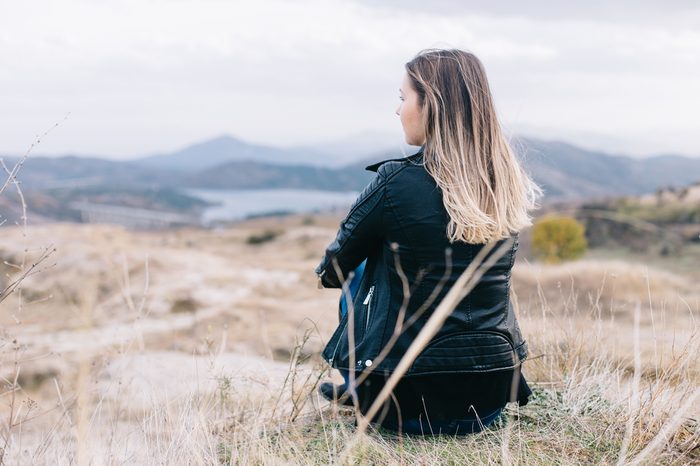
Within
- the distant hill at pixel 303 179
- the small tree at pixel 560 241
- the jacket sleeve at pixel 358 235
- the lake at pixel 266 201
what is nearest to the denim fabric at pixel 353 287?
the jacket sleeve at pixel 358 235

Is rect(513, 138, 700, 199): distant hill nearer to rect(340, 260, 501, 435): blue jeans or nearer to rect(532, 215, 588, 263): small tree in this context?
rect(532, 215, 588, 263): small tree

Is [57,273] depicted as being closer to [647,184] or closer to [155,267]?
[155,267]

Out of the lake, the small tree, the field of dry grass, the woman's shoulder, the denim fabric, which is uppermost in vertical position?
the woman's shoulder

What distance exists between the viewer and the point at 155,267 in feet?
75.2

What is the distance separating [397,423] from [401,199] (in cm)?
99

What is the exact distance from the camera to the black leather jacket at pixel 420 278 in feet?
7.33

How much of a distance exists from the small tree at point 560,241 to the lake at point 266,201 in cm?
9503

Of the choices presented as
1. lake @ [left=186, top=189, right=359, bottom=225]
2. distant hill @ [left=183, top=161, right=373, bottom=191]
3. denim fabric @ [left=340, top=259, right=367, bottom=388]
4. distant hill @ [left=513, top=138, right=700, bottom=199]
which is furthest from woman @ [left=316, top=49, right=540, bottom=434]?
distant hill @ [left=183, top=161, right=373, bottom=191]

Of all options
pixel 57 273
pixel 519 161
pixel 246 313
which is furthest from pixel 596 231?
pixel 519 161

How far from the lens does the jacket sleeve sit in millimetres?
2256

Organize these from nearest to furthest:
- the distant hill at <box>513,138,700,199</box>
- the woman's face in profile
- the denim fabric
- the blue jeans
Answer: the woman's face in profile
the blue jeans
the denim fabric
the distant hill at <box>513,138,700,199</box>

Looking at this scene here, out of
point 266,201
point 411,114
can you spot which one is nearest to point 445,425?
point 411,114

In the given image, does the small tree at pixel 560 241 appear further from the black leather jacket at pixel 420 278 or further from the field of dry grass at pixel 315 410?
the black leather jacket at pixel 420 278

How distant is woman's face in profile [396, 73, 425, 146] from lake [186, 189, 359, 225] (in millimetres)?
114306
